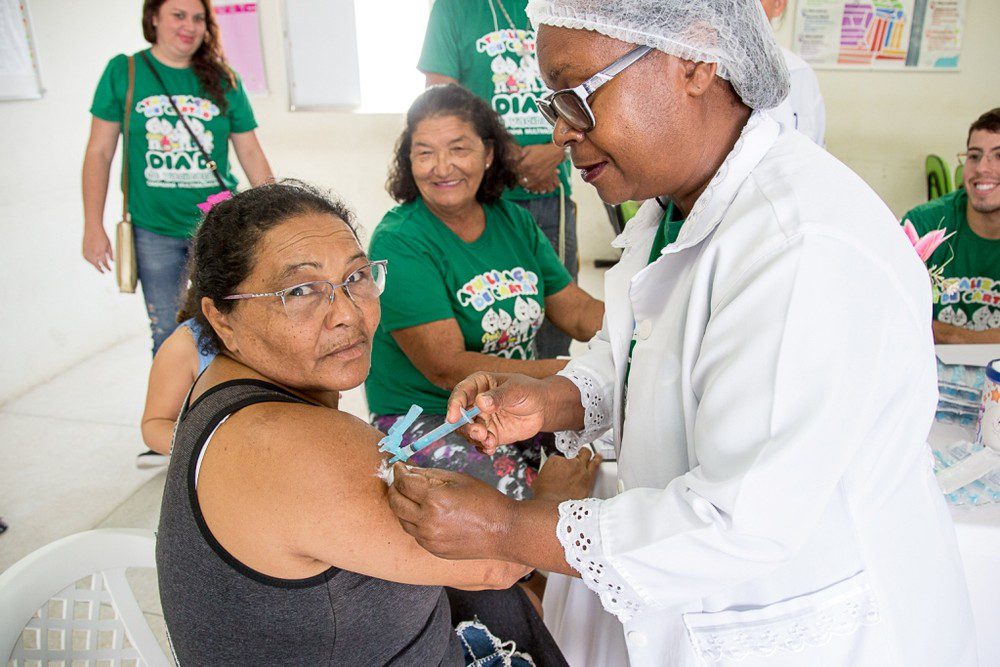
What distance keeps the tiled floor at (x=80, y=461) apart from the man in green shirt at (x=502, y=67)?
1.72 m

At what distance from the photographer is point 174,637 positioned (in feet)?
3.89

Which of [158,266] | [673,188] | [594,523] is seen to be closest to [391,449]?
[594,523]

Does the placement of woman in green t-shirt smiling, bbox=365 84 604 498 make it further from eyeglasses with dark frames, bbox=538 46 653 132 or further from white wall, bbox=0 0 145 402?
white wall, bbox=0 0 145 402

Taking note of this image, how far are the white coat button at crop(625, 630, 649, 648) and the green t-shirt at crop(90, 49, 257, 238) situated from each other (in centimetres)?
259

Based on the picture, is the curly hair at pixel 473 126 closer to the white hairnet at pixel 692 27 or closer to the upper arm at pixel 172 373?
the upper arm at pixel 172 373

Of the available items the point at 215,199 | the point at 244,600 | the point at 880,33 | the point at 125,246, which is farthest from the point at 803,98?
the point at 880,33

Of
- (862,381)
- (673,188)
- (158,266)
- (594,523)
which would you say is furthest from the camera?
(158,266)

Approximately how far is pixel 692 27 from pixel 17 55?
13.6 ft

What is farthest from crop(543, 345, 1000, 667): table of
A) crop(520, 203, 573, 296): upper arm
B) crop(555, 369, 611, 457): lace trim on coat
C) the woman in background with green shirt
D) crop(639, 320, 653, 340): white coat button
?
the woman in background with green shirt

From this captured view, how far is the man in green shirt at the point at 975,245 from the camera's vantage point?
2584mm

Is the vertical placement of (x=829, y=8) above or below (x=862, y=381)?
above

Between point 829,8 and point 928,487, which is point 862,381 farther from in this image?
point 829,8

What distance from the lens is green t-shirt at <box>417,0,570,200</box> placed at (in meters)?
2.71

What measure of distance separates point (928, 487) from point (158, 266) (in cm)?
306
